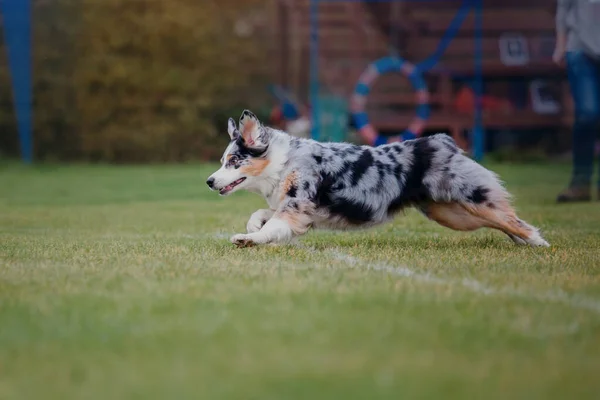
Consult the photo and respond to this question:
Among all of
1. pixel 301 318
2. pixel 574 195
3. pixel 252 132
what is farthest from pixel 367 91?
pixel 301 318

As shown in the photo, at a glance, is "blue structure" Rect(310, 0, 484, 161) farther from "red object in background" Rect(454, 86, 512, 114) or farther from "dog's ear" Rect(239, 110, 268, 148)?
"dog's ear" Rect(239, 110, 268, 148)

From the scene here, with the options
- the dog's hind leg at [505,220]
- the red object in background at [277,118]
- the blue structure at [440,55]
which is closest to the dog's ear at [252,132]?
the dog's hind leg at [505,220]

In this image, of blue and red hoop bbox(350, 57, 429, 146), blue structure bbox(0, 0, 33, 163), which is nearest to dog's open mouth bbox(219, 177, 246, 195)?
blue and red hoop bbox(350, 57, 429, 146)

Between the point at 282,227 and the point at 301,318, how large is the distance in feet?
7.09

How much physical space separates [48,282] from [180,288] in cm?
66

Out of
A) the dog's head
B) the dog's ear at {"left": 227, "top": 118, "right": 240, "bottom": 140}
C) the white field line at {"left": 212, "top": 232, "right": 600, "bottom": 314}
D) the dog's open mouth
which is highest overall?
the dog's ear at {"left": 227, "top": 118, "right": 240, "bottom": 140}

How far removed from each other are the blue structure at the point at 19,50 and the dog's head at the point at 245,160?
463 inches

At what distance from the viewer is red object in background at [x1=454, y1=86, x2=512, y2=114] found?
16.5 meters

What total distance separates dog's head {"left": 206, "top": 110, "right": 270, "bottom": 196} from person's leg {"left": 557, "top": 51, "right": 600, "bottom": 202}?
451 centimetres

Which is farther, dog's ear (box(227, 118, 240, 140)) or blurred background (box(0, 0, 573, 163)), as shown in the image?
blurred background (box(0, 0, 573, 163))

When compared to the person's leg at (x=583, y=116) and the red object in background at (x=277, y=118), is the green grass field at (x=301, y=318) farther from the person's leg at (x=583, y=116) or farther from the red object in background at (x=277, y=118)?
the red object in background at (x=277, y=118)

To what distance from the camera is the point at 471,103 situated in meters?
16.5

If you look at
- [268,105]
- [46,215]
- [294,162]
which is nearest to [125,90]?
[268,105]

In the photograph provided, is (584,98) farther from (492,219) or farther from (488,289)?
(488,289)
